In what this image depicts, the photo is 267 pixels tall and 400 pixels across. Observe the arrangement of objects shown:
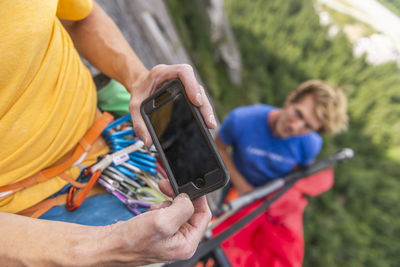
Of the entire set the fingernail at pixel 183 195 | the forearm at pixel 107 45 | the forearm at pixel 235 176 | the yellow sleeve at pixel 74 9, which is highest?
the yellow sleeve at pixel 74 9

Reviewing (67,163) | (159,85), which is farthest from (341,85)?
(67,163)

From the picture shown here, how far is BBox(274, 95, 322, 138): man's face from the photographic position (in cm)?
159

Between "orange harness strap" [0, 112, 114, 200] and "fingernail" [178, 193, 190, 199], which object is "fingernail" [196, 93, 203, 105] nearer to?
"fingernail" [178, 193, 190, 199]

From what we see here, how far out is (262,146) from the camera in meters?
1.77

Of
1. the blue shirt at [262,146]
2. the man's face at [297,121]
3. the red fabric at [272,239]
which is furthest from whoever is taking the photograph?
the blue shirt at [262,146]

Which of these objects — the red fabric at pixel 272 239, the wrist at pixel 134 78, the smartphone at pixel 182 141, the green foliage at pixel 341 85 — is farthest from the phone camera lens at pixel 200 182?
the green foliage at pixel 341 85

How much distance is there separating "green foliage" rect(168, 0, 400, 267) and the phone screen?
4.24 metres

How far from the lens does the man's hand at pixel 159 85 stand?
54cm

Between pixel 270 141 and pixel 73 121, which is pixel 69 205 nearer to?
pixel 73 121

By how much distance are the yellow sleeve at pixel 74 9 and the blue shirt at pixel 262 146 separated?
1355mm

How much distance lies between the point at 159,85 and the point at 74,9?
325 mm

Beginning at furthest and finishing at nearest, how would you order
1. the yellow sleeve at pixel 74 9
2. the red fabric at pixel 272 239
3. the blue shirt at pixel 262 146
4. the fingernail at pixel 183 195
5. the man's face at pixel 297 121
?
the blue shirt at pixel 262 146 → the man's face at pixel 297 121 → the red fabric at pixel 272 239 → the yellow sleeve at pixel 74 9 → the fingernail at pixel 183 195

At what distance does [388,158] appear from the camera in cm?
1020

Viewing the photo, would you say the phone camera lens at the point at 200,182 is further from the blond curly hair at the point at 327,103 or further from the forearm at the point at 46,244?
the blond curly hair at the point at 327,103
